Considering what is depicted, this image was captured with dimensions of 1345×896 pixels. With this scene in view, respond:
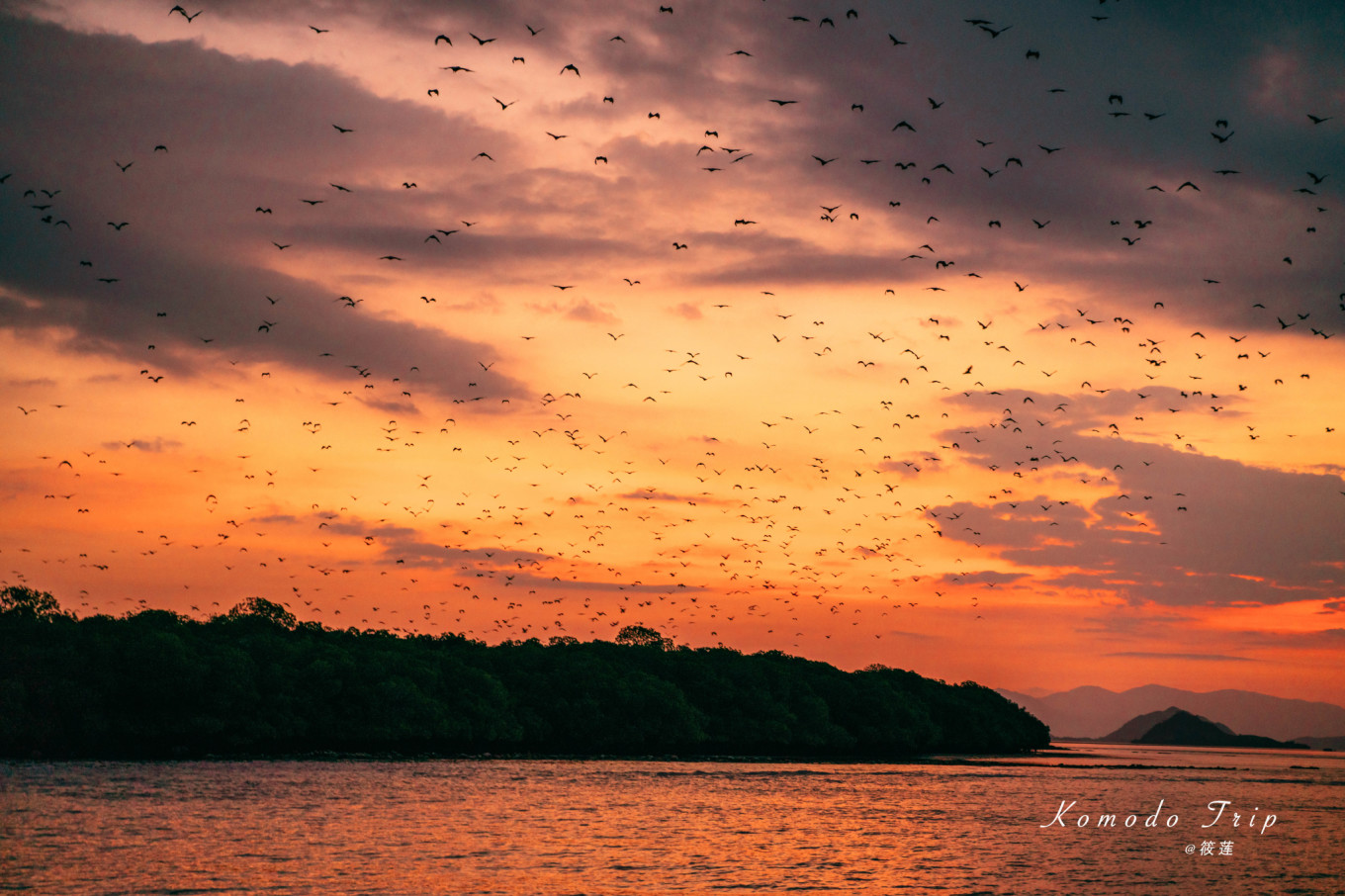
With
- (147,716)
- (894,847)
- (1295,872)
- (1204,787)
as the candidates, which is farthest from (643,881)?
(1204,787)

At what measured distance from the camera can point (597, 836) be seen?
83250mm

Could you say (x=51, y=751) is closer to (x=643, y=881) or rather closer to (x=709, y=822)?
(x=709, y=822)

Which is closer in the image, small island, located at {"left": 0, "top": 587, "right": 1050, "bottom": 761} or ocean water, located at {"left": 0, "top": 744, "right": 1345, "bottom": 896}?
ocean water, located at {"left": 0, "top": 744, "right": 1345, "bottom": 896}

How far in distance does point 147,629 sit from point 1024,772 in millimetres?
137737

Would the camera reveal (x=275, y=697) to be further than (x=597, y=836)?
Yes

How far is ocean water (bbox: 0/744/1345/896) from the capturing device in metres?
62.3

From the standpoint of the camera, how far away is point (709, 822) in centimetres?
9456

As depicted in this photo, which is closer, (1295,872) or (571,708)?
(1295,872)

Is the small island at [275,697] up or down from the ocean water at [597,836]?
up

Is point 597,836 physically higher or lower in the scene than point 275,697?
lower

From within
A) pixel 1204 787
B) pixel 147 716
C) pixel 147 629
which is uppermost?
pixel 147 629

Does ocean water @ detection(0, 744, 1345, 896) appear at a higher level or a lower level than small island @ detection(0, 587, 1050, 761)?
lower

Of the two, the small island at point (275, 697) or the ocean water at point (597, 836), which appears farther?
the small island at point (275, 697)

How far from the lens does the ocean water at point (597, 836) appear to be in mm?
62344
